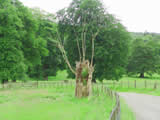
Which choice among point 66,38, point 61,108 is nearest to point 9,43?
point 66,38

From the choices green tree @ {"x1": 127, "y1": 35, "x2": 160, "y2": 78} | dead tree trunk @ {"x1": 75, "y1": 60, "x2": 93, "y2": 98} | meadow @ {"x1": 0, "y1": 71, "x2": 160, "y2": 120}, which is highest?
green tree @ {"x1": 127, "y1": 35, "x2": 160, "y2": 78}

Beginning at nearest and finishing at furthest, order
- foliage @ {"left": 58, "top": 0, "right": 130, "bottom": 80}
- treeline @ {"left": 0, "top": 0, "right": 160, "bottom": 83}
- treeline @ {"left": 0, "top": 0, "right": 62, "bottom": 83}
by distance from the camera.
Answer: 1. foliage @ {"left": 58, "top": 0, "right": 130, "bottom": 80}
2. treeline @ {"left": 0, "top": 0, "right": 160, "bottom": 83}
3. treeline @ {"left": 0, "top": 0, "right": 62, "bottom": 83}

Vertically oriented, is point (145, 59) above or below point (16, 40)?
below

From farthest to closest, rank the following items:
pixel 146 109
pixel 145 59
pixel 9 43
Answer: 1. pixel 145 59
2. pixel 9 43
3. pixel 146 109

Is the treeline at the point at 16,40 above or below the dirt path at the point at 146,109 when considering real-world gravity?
above

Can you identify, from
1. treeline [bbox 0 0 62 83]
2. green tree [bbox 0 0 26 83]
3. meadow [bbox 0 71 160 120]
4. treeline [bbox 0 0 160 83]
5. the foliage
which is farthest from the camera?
treeline [bbox 0 0 62 83]

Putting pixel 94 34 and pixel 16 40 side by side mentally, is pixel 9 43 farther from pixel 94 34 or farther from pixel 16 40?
pixel 94 34

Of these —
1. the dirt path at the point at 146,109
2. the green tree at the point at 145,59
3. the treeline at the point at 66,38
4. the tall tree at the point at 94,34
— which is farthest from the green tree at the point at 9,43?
the green tree at the point at 145,59

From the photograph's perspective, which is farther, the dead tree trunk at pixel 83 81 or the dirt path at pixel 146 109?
the dead tree trunk at pixel 83 81

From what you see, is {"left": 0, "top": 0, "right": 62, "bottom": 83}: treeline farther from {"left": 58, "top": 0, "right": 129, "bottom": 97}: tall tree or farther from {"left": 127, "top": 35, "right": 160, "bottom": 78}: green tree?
{"left": 127, "top": 35, "right": 160, "bottom": 78}: green tree

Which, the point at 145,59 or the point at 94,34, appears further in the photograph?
the point at 145,59

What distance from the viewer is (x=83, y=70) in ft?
64.5

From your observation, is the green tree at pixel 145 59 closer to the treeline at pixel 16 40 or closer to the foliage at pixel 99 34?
the foliage at pixel 99 34

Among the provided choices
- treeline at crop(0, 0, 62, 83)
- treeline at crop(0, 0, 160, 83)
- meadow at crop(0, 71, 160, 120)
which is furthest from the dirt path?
treeline at crop(0, 0, 62, 83)
